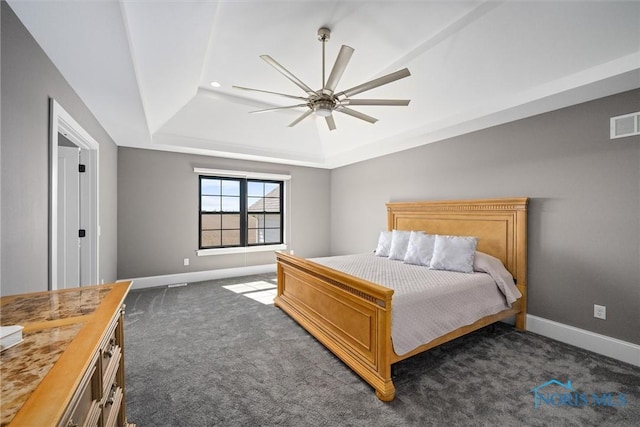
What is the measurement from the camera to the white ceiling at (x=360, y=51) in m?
1.80

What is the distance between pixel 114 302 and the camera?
122 centimetres

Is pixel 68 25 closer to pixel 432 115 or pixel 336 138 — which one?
pixel 432 115

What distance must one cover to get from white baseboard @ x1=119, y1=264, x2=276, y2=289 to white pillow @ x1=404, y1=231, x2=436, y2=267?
10.2ft

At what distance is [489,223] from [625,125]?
1407 millimetres

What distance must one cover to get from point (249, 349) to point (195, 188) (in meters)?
3.33

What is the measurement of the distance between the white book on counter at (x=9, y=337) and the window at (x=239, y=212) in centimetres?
440

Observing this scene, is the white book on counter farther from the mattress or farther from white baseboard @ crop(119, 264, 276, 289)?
white baseboard @ crop(119, 264, 276, 289)

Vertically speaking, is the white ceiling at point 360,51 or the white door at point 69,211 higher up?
the white ceiling at point 360,51

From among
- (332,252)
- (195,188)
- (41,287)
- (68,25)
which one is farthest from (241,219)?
(68,25)

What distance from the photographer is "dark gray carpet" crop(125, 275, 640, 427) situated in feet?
5.67

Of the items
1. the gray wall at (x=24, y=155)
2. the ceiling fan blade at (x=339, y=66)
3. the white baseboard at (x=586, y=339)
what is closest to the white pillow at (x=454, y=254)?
the white baseboard at (x=586, y=339)

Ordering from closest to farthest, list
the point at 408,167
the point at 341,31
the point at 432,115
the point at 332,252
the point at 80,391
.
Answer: the point at 80,391 < the point at 341,31 < the point at 432,115 < the point at 408,167 < the point at 332,252

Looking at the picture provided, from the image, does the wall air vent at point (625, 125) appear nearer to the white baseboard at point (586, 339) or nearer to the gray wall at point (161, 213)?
the white baseboard at point (586, 339)

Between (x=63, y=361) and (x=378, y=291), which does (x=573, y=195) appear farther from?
(x=63, y=361)
